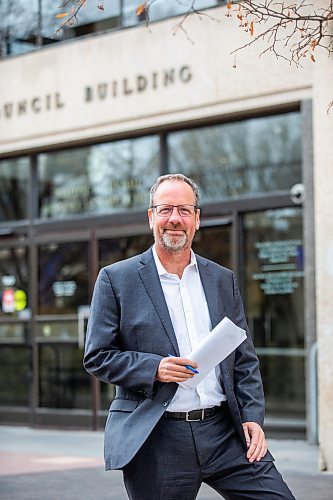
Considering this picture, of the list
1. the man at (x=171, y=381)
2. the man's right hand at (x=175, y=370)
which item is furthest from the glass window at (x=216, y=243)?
the man's right hand at (x=175, y=370)

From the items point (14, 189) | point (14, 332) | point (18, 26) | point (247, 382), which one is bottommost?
point (14, 332)

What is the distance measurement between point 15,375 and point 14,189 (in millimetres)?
2499

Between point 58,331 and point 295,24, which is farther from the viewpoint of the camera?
point 58,331

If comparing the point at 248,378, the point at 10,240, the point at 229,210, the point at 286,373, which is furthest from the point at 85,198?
the point at 248,378

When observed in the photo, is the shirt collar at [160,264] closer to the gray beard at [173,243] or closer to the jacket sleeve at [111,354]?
the gray beard at [173,243]

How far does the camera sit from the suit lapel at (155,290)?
4344 millimetres

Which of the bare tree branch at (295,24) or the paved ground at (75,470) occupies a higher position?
the bare tree branch at (295,24)

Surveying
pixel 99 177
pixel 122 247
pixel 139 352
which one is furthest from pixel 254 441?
pixel 99 177

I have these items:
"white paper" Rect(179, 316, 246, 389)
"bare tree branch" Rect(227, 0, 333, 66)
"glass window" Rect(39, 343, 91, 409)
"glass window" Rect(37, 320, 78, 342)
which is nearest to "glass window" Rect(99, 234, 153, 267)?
"glass window" Rect(37, 320, 78, 342)

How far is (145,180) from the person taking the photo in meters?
12.8

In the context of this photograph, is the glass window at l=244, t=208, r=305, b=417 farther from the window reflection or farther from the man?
the man

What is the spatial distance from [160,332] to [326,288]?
5.83 metres

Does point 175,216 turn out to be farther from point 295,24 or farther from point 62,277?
point 62,277

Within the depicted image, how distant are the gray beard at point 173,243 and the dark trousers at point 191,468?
71cm
